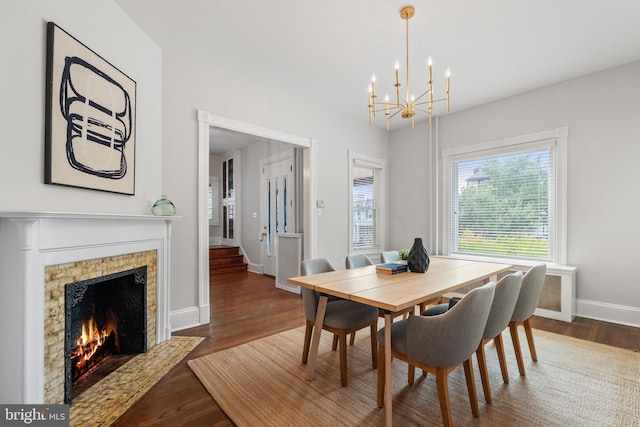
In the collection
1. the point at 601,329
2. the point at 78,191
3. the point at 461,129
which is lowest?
the point at 601,329

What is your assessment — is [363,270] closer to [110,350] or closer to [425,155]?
[110,350]

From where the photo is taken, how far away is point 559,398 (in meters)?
1.88

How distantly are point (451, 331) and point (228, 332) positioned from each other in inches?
90.5

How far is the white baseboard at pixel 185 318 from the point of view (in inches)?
116

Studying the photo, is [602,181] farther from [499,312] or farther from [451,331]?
[451,331]

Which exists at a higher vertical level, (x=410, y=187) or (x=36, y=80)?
(x=36, y=80)

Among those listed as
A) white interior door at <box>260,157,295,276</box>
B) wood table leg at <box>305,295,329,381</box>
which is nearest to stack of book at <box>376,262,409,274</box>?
wood table leg at <box>305,295,329,381</box>

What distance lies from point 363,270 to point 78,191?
2.18m

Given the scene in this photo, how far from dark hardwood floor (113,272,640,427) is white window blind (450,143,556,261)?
1.02 meters

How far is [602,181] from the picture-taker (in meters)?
3.32

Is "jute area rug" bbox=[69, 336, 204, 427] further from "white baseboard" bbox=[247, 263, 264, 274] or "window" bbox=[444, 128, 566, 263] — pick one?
"window" bbox=[444, 128, 566, 263]

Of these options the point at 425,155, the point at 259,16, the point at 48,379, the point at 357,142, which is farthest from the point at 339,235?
the point at 48,379

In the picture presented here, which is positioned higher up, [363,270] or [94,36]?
[94,36]

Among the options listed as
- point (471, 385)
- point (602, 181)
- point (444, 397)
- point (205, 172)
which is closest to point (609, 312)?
point (602, 181)
